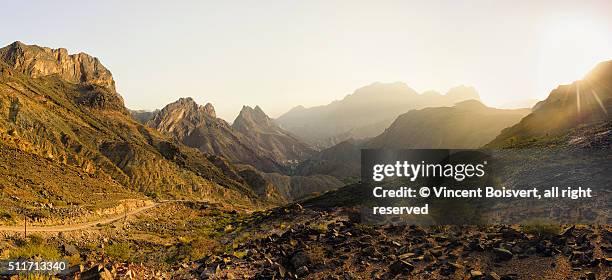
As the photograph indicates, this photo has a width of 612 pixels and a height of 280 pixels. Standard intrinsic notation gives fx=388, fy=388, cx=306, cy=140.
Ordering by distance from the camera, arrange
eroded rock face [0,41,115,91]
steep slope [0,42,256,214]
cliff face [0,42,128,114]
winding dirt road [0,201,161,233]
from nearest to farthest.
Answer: winding dirt road [0,201,161,233] < steep slope [0,42,256,214] < cliff face [0,42,128,114] < eroded rock face [0,41,115,91]

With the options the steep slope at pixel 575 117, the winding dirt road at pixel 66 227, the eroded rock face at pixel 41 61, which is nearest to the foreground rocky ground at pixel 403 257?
the steep slope at pixel 575 117

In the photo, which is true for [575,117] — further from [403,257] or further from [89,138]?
[89,138]

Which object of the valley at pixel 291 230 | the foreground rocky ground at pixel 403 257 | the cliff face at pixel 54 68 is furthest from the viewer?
the cliff face at pixel 54 68

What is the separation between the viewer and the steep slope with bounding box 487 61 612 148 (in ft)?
113

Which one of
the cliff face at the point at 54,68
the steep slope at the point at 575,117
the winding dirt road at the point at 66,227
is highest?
the cliff face at the point at 54,68

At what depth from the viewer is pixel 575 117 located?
49.7 meters

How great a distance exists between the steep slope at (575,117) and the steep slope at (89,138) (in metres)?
70.2

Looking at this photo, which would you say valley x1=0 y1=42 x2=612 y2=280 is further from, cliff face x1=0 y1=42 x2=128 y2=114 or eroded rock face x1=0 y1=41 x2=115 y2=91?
eroded rock face x1=0 y1=41 x2=115 y2=91

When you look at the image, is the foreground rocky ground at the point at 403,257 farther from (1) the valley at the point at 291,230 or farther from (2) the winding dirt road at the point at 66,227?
(2) the winding dirt road at the point at 66,227

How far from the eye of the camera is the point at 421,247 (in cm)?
1736

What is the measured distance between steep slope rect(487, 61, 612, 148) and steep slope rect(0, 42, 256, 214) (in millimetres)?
70183

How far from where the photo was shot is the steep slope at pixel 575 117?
3459 cm

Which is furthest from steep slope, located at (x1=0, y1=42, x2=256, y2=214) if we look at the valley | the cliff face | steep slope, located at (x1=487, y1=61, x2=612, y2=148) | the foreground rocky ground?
steep slope, located at (x1=487, y1=61, x2=612, y2=148)

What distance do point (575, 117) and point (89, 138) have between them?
114 m
